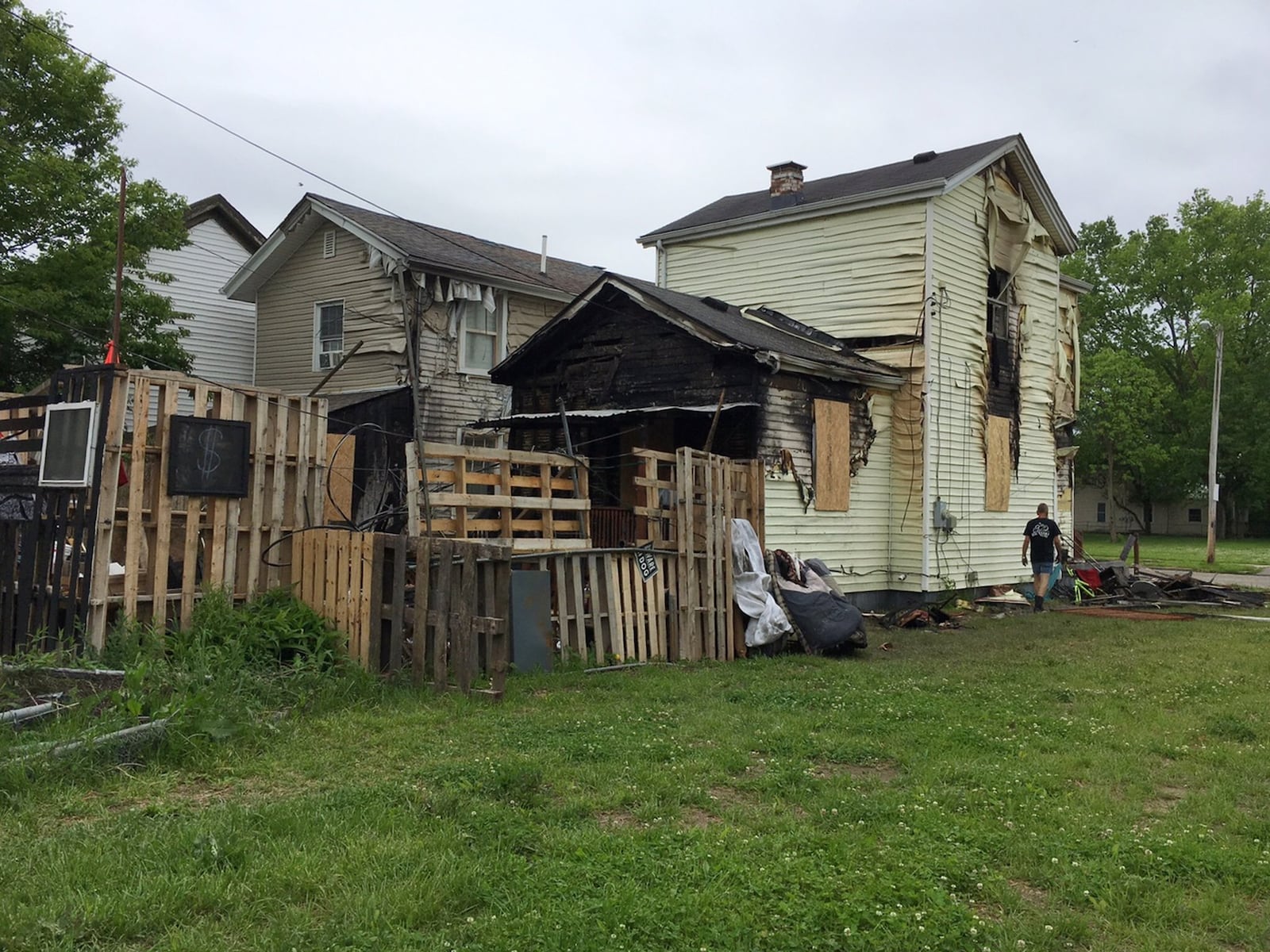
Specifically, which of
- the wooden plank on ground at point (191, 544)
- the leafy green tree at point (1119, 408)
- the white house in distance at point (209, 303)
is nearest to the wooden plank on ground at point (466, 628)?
the wooden plank on ground at point (191, 544)

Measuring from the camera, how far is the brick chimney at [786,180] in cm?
1912

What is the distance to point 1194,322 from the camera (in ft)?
185

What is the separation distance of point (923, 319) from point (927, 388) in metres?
1.11

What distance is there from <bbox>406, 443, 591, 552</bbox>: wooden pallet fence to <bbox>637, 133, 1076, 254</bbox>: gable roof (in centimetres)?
877

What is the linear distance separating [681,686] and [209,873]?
5076 millimetres

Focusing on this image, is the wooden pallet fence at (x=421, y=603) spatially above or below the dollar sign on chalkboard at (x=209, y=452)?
below

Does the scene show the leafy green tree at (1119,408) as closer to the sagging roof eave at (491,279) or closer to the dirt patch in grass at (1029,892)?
the sagging roof eave at (491,279)

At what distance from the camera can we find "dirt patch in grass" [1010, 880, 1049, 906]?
4125mm

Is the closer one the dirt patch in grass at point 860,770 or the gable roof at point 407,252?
the dirt patch in grass at point 860,770

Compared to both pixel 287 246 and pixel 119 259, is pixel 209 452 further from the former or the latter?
pixel 287 246

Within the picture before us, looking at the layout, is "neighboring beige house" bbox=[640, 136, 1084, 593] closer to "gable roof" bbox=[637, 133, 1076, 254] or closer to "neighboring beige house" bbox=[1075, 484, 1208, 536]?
"gable roof" bbox=[637, 133, 1076, 254]

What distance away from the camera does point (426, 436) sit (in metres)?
18.8

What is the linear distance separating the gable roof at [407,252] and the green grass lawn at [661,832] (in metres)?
12.6

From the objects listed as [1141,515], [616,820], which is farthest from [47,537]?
[1141,515]
